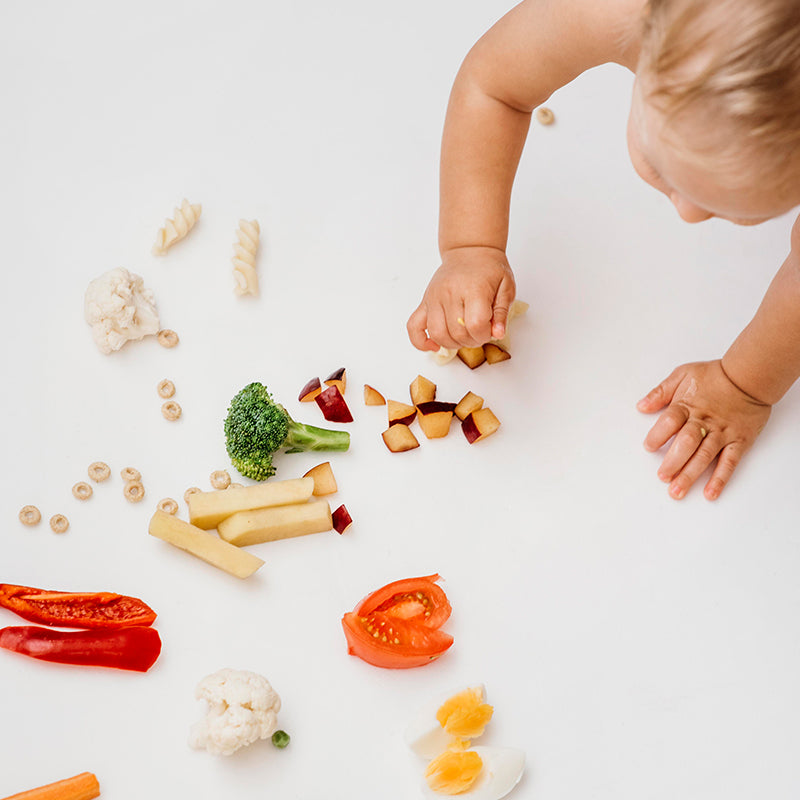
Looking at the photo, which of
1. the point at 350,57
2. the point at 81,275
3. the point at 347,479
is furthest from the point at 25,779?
the point at 350,57

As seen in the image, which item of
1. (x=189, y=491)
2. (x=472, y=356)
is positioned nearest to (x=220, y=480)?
(x=189, y=491)

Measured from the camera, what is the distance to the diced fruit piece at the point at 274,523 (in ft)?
3.61

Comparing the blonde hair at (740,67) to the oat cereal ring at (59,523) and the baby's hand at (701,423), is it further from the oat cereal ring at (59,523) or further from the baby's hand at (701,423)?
the oat cereal ring at (59,523)

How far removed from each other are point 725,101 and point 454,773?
66 cm

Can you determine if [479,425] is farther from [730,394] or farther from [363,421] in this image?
[730,394]

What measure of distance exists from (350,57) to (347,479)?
0.73 metres

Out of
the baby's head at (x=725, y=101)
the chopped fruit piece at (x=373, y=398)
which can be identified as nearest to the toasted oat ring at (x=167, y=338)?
the chopped fruit piece at (x=373, y=398)

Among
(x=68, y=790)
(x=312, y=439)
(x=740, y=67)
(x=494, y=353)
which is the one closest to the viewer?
(x=740, y=67)

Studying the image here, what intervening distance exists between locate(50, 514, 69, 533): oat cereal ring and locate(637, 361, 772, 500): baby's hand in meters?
0.69

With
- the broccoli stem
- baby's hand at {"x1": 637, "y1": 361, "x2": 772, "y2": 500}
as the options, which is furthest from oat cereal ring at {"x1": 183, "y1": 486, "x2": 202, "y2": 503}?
baby's hand at {"x1": 637, "y1": 361, "x2": 772, "y2": 500}

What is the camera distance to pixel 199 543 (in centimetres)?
108

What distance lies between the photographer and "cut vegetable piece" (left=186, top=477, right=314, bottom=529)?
111 cm

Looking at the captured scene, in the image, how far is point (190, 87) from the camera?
149 centimetres

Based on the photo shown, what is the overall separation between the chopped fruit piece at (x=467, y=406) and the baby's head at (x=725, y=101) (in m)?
0.45
